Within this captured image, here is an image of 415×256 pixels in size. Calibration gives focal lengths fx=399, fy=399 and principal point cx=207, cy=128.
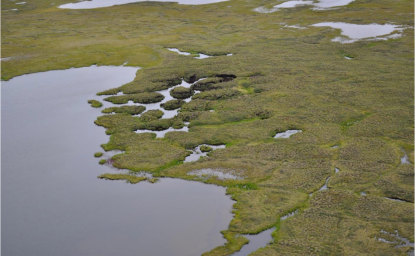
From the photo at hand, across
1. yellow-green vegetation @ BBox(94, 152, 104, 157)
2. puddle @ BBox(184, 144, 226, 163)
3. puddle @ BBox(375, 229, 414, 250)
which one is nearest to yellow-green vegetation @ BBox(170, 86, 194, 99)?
puddle @ BBox(184, 144, 226, 163)

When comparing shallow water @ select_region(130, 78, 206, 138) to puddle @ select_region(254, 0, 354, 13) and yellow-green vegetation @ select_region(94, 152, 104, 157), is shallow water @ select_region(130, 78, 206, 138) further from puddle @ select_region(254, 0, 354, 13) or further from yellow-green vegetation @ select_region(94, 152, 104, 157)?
puddle @ select_region(254, 0, 354, 13)

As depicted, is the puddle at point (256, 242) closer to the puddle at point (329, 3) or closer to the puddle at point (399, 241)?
the puddle at point (399, 241)

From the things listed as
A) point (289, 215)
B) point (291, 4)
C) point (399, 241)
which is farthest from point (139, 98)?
point (291, 4)

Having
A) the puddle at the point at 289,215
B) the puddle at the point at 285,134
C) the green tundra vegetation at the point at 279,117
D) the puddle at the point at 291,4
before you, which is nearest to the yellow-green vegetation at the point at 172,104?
the green tundra vegetation at the point at 279,117

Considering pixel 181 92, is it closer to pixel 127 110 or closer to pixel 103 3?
pixel 127 110

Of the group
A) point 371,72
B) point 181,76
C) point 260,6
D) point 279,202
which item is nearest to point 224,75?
point 181,76
